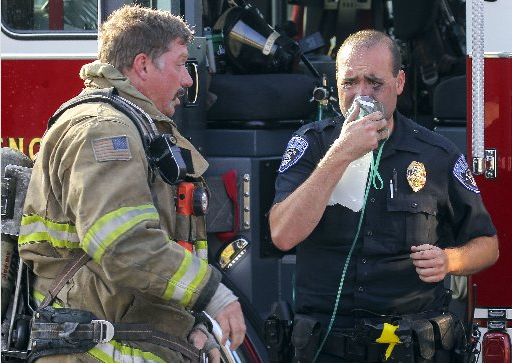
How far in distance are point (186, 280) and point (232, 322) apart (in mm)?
164

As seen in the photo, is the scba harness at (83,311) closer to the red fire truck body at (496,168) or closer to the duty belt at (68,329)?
the duty belt at (68,329)

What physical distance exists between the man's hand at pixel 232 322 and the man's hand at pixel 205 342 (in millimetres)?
226

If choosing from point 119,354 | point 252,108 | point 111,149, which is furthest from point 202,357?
point 252,108

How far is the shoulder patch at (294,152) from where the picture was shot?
3.41 m

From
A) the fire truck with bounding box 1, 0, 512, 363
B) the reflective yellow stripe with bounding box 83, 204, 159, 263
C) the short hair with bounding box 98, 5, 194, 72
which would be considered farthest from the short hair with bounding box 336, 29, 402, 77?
the reflective yellow stripe with bounding box 83, 204, 159, 263

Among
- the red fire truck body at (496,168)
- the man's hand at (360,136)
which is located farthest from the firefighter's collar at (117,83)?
the red fire truck body at (496,168)

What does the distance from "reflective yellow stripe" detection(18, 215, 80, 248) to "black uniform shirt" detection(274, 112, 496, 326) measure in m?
0.80

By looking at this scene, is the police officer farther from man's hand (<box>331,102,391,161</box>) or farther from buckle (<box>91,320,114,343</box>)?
buckle (<box>91,320,114,343</box>)

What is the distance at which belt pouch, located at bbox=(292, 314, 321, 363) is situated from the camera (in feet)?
11.0

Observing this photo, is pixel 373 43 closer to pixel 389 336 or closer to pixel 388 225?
pixel 388 225

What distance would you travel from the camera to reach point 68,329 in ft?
8.98

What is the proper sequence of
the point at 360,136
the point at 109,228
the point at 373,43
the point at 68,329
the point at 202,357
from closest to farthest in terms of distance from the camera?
the point at 109,228
the point at 68,329
the point at 202,357
the point at 360,136
the point at 373,43

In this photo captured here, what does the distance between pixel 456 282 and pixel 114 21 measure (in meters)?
1.65

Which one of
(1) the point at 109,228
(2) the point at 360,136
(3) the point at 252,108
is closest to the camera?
(1) the point at 109,228
